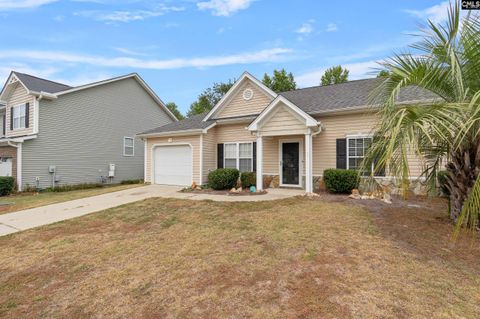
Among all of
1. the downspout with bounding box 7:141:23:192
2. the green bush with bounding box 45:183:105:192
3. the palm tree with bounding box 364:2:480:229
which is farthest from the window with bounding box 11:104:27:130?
the palm tree with bounding box 364:2:480:229

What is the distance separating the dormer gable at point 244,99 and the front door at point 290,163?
8.52 feet

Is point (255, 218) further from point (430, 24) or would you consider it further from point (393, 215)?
point (430, 24)

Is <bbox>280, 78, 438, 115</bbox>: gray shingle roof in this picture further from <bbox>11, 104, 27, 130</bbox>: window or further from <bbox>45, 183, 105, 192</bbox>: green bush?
<bbox>11, 104, 27, 130</bbox>: window

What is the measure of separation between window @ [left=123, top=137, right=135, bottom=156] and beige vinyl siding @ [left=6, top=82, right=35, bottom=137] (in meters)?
5.41

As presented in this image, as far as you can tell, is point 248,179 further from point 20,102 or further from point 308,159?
point 20,102

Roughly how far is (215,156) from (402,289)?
36.8 feet

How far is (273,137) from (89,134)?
12.3m

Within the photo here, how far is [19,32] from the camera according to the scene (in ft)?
40.6

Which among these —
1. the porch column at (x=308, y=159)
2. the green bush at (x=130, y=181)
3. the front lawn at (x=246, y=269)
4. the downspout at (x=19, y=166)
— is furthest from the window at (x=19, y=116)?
the porch column at (x=308, y=159)

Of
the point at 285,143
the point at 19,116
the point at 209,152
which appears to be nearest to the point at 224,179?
the point at 209,152

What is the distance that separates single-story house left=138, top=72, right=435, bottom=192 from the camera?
33.4 feet

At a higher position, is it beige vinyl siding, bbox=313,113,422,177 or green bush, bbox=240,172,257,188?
beige vinyl siding, bbox=313,113,422,177

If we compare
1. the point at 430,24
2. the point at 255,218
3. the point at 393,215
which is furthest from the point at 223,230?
the point at 430,24

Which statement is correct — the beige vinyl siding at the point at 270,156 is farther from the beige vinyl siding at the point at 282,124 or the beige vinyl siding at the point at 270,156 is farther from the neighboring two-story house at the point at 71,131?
the neighboring two-story house at the point at 71,131
